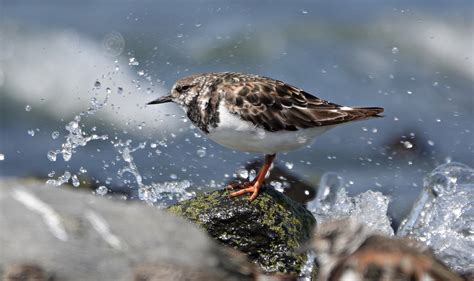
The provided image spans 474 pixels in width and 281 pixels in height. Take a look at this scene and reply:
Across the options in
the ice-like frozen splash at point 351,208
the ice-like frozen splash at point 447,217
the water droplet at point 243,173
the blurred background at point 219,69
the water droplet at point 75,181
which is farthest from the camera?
the blurred background at point 219,69

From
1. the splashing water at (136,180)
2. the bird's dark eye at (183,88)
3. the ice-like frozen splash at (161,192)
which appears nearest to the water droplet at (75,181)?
the splashing water at (136,180)

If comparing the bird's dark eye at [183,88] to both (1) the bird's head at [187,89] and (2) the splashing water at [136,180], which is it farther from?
(2) the splashing water at [136,180]

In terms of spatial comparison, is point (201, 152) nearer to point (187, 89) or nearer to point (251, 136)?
point (187, 89)

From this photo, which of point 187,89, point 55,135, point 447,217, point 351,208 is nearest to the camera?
point 187,89

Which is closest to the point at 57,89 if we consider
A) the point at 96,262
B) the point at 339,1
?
the point at 339,1

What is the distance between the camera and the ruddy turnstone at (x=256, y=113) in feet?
22.2

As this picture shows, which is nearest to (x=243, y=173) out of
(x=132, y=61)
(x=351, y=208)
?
(x=351, y=208)

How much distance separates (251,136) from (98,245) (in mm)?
2448

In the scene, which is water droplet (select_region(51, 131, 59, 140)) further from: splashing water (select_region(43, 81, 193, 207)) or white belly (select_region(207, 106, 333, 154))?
white belly (select_region(207, 106, 333, 154))

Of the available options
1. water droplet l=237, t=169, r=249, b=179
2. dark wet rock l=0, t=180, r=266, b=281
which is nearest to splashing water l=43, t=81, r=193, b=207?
water droplet l=237, t=169, r=249, b=179

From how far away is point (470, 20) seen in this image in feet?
53.4

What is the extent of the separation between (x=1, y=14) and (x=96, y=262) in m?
12.8

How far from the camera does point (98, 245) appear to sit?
4520mm

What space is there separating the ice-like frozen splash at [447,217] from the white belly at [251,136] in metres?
1.37
